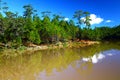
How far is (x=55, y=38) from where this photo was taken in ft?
152

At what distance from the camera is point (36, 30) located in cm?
4134

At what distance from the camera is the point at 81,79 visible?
44.6 feet

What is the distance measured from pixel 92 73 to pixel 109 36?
206 ft

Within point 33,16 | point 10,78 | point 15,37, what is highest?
point 33,16

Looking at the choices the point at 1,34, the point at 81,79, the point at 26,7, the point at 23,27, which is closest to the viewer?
the point at 81,79

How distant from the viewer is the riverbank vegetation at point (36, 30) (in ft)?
118

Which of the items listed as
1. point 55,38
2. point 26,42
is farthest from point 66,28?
point 26,42

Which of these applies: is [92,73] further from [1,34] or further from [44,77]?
[1,34]

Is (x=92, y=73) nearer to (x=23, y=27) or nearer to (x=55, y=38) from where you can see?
(x=23, y=27)

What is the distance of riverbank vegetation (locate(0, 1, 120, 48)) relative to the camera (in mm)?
35938

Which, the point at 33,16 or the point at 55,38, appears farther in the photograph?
the point at 33,16

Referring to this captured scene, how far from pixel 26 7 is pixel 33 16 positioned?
2.72m

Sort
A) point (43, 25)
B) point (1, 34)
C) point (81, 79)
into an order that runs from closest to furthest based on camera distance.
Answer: point (81, 79) < point (1, 34) < point (43, 25)

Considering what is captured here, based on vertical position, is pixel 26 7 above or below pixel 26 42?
above
